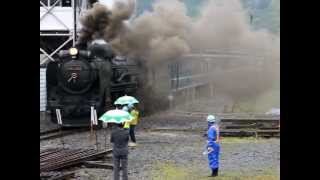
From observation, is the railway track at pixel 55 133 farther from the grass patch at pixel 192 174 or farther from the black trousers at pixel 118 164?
the black trousers at pixel 118 164

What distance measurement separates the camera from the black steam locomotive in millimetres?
16172

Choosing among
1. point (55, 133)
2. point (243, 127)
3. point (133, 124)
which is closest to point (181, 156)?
point (133, 124)

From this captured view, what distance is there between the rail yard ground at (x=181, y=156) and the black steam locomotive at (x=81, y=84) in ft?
2.96

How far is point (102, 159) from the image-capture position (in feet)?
36.4

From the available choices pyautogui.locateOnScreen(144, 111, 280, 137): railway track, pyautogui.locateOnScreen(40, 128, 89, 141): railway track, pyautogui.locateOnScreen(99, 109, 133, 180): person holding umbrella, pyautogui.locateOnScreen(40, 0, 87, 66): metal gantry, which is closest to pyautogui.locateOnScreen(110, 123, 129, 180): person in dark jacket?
pyautogui.locateOnScreen(99, 109, 133, 180): person holding umbrella

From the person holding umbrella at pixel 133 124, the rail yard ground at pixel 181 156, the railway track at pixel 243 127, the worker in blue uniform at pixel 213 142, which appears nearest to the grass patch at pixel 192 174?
the rail yard ground at pixel 181 156

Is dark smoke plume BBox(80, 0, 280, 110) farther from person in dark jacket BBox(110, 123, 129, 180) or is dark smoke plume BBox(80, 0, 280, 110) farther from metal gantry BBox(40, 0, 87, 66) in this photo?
person in dark jacket BBox(110, 123, 129, 180)

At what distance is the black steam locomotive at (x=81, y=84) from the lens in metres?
16.2

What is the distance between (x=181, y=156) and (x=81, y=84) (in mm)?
5807

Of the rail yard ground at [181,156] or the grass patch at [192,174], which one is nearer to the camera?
the grass patch at [192,174]
